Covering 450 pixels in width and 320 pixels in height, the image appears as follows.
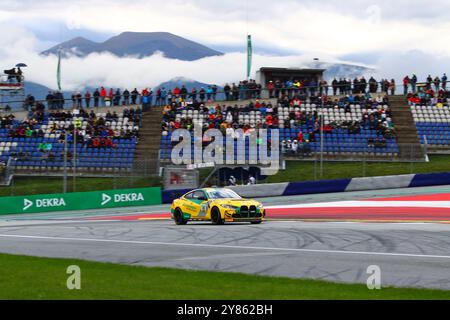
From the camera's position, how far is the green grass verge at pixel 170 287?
9859mm

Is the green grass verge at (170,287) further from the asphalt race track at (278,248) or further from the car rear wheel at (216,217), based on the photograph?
the car rear wheel at (216,217)

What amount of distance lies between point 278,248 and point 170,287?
6489mm

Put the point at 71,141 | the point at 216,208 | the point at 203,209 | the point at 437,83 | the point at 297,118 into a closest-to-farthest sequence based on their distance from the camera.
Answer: the point at 216,208 < the point at 203,209 < the point at 71,141 < the point at 297,118 < the point at 437,83

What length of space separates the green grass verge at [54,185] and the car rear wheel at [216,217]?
12908 mm

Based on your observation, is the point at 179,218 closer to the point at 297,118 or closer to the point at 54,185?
the point at 54,185

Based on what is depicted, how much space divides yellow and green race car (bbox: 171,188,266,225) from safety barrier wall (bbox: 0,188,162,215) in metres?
11.8

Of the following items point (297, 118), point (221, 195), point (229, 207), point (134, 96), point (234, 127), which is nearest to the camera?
point (229, 207)

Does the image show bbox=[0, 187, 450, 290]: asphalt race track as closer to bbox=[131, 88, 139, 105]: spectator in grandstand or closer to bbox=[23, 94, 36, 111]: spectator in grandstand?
bbox=[131, 88, 139, 105]: spectator in grandstand

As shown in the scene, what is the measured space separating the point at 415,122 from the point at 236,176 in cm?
1352

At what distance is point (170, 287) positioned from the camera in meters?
10.7

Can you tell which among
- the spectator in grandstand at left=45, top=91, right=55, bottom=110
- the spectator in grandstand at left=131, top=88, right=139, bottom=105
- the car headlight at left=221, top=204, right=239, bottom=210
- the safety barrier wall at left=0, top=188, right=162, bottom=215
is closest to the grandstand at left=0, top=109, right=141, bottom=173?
the safety barrier wall at left=0, top=188, right=162, bottom=215

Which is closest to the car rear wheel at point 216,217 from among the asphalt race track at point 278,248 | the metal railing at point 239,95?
the asphalt race track at point 278,248

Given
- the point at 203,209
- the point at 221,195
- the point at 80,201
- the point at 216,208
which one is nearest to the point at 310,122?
the point at 80,201

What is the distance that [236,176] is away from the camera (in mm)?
38188
